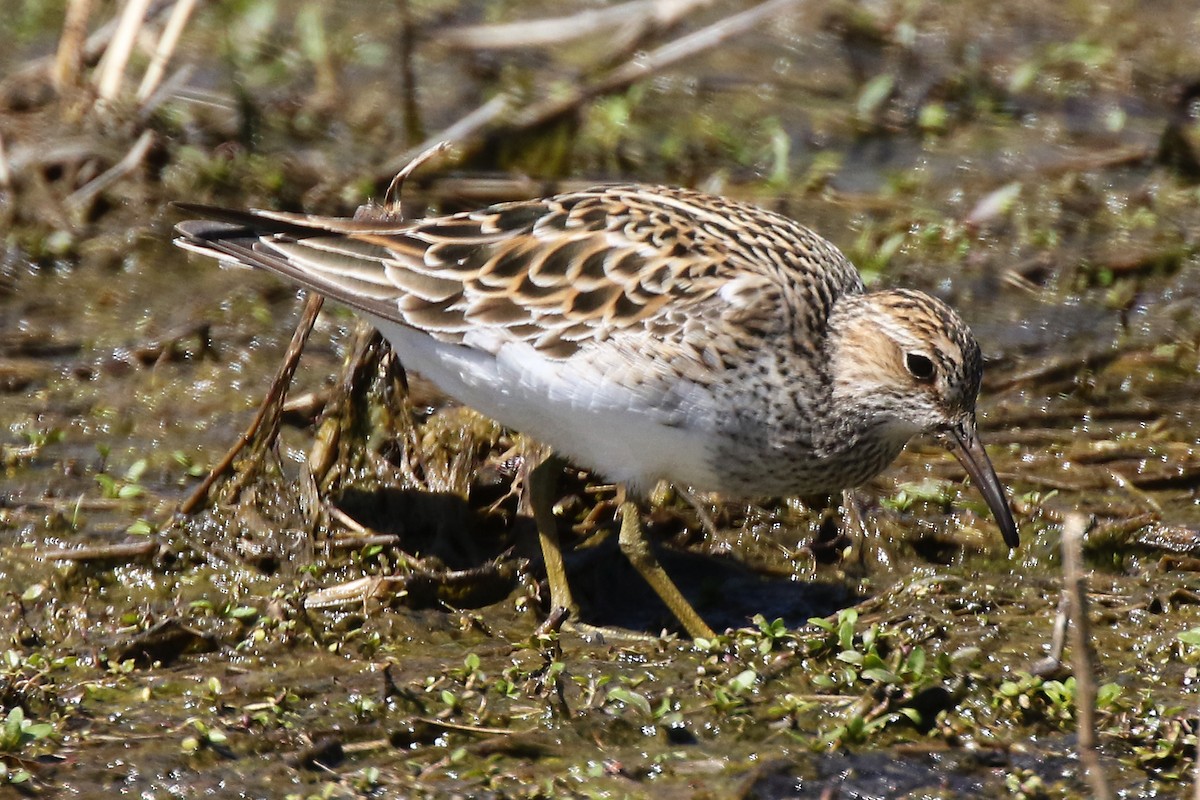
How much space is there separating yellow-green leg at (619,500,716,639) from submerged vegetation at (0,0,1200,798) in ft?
0.68

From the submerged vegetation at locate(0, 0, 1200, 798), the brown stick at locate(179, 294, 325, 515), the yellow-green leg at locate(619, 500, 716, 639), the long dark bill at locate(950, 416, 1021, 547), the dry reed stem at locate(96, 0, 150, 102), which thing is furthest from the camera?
the dry reed stem at locate(96, 0, 150, 102)

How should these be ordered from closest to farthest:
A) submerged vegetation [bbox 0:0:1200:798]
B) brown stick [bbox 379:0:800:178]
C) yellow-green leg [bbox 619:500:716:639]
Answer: submerged vegetation [bbox 0:0:1200:798], yellow-green leg [bbox 619:500:716:639], brown stick [bbox 379:0:800:178]

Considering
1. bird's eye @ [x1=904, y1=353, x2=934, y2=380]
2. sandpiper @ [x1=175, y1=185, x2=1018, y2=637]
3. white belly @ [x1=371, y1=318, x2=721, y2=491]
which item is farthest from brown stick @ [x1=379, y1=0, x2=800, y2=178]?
bird's eye @ [x1=904, y1=353, x2=934, y2=380]

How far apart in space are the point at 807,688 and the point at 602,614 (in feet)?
3.80

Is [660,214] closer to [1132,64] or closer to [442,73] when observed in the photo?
[442,73]

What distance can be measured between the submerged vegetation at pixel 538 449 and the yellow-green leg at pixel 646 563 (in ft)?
0.68

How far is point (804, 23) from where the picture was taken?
39.4 feet

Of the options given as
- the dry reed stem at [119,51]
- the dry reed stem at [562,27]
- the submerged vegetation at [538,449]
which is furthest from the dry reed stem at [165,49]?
the dry reed stem at [562,27]

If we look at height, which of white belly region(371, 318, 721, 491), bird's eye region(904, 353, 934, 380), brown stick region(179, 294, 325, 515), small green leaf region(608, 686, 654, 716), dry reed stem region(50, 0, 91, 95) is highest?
dry reed stem region(50, 0, 91, 95)

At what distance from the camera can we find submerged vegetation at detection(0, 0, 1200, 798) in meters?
5.69

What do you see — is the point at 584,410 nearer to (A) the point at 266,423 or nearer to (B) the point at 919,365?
(B) the point at 919,365

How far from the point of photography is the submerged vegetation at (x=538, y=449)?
18.7 ft

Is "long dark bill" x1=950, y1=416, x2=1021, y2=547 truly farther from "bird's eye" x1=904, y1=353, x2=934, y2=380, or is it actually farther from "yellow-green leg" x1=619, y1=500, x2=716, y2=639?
"yellow-green leg" x1=619, y1=500, x2=716, y2=639

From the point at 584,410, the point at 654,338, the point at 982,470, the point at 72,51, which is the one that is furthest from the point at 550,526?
the point at 72,51
